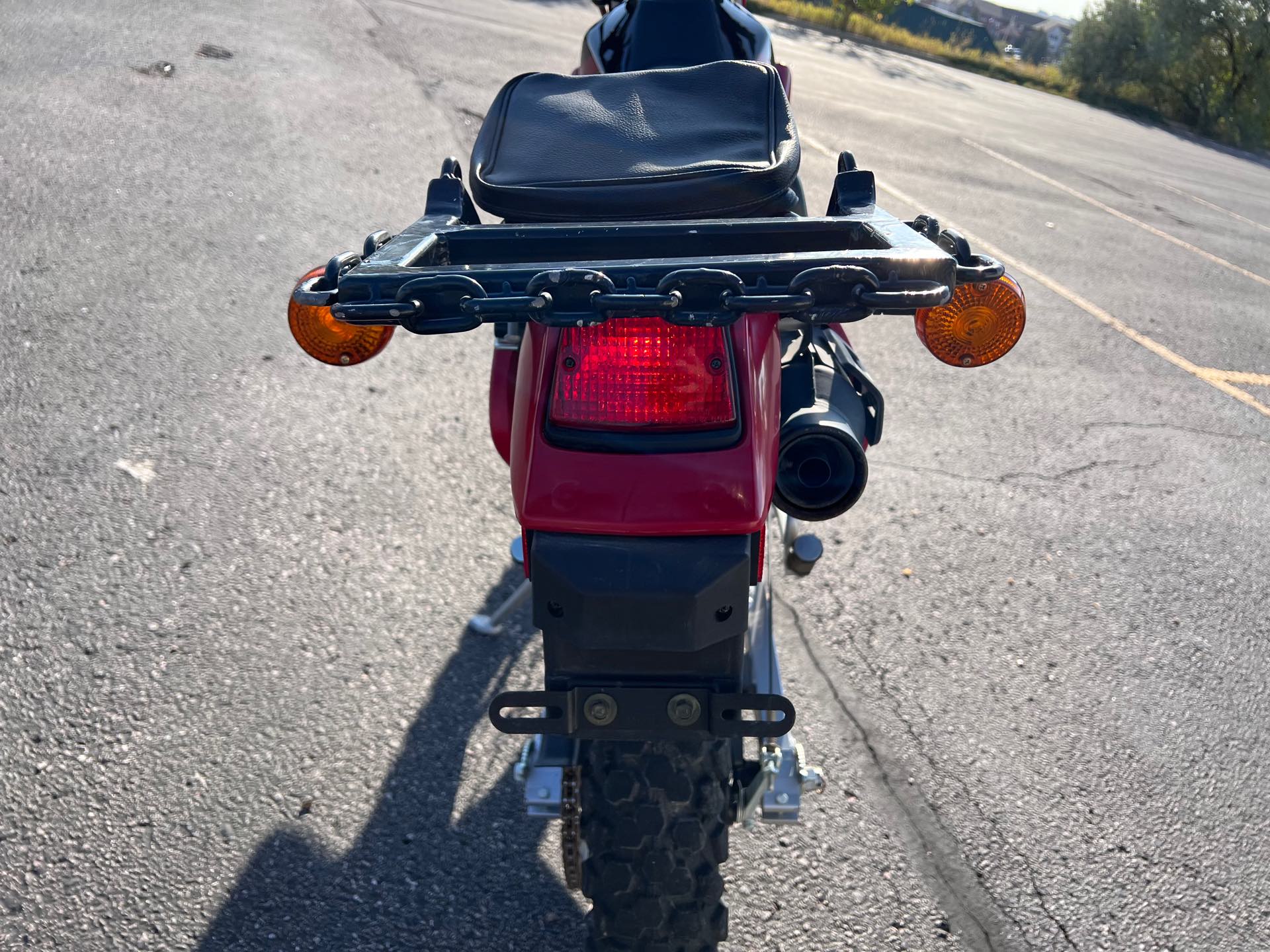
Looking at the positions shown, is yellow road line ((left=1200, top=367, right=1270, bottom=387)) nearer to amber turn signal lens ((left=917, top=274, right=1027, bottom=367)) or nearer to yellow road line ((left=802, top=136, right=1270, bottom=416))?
yellow road line ((left=802, top=136, right=1270, bottom=416))

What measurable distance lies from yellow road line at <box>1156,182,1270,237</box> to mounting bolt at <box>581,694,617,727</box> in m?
12.2

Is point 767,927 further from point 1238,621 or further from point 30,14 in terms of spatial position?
point 30,14

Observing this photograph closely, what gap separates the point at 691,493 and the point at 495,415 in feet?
2.56

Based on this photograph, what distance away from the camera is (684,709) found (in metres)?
1.61

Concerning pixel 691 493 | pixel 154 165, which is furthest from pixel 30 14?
pixel 691 493

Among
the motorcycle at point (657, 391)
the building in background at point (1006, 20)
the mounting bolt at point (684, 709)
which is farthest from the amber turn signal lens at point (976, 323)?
the building in background at point (1006, 20)

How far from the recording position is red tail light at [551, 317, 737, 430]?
1.54 m

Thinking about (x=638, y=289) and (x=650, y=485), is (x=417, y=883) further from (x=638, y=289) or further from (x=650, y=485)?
(x=638, y=289)

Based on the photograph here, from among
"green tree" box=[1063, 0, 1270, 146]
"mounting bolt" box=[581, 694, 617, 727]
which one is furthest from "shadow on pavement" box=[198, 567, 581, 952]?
"green tree" box=[1063, 0, 1270, 146]

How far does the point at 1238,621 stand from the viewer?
3.46 metres

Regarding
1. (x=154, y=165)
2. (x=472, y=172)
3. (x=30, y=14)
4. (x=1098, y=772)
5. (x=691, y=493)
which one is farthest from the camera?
(x=30, y=14)

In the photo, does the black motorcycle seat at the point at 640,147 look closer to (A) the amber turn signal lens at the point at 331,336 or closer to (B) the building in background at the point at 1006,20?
(A) the amber turn signal lens at the point at 331,336

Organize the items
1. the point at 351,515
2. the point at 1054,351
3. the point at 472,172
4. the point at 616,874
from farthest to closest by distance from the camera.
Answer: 1. the point at 1054,351
2. the point at 351,515
3. the point at 472,172
4. the point at 616,874

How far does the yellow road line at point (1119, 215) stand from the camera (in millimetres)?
8586
